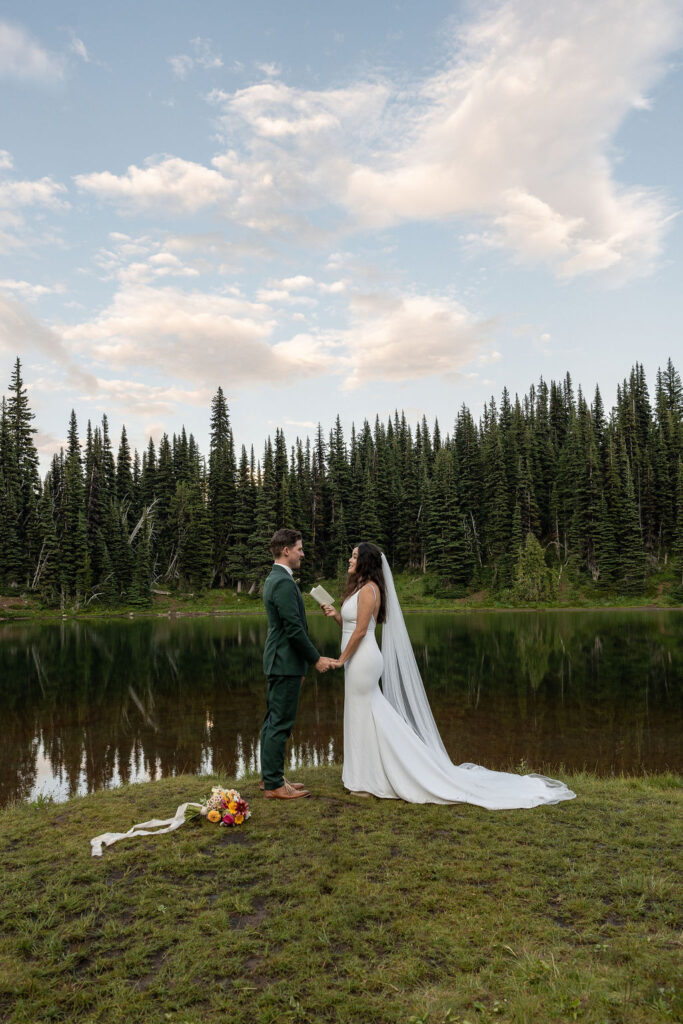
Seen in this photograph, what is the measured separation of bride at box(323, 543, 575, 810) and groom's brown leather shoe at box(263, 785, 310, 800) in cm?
64

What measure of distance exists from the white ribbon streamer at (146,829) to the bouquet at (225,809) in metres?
0.23

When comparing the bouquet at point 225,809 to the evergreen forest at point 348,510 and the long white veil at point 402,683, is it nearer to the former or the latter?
the long white veil at point 402,683

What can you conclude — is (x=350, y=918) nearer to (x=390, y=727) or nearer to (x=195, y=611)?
(x=390, y=727)

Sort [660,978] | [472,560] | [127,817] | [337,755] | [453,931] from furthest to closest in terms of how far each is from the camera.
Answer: [472,560], [337,755], [127,817], [453,931], [660,978]

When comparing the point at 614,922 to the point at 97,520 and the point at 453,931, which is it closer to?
the point at 453,931

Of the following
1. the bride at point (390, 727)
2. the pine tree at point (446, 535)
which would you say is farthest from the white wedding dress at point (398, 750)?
the pine tree at point (446, 535)

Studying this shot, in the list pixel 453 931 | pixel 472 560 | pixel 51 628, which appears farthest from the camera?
pixel 472 560

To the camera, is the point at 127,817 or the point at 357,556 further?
the point at 357,556

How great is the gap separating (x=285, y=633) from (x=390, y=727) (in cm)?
164

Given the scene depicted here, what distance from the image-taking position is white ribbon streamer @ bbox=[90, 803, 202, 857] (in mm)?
5652

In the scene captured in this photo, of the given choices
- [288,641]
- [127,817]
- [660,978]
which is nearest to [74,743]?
[127,817]

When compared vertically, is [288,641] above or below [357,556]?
below

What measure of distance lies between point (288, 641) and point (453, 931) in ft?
11.4

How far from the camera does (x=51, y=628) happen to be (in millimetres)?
43875
